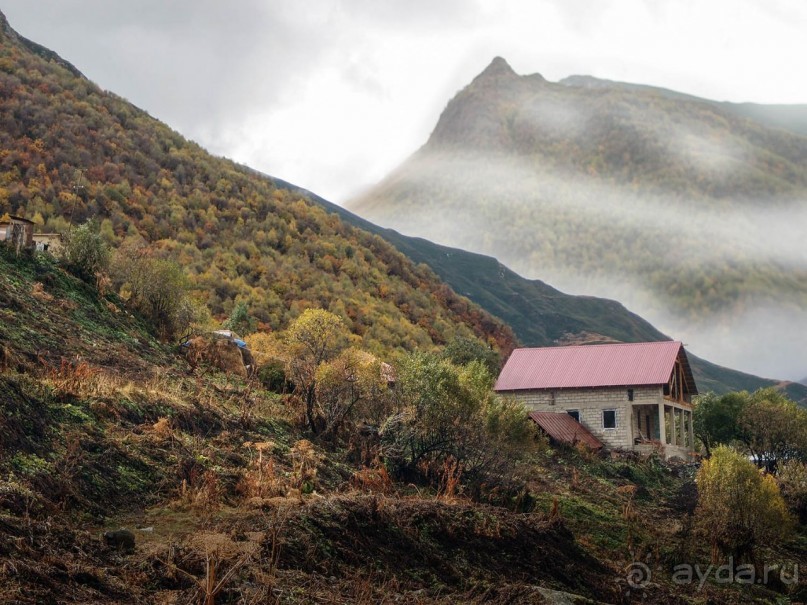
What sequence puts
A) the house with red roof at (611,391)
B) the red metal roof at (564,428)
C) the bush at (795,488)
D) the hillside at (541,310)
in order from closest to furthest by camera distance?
the bush at (795,488)
the red metal roof at (564,428)
the house with red roof at (611,391)
the hillside at (541,310)

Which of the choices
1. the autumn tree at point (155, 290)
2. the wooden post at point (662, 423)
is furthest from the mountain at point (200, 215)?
the wooden post at point (662, 423)

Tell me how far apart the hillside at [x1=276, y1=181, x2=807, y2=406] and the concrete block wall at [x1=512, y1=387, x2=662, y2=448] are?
53.2m

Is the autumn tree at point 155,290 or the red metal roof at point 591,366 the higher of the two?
the autumn tree at point 155,290

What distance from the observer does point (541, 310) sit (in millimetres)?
104688

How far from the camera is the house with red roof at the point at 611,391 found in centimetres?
3656

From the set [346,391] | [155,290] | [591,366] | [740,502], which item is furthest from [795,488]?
[155,290]

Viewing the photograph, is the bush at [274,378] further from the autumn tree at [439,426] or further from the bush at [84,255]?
the bush at [84,255]

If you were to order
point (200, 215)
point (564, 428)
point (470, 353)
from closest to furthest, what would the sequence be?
1. point (564, 428)
2. point (470, 353)
3. point (200, 215)

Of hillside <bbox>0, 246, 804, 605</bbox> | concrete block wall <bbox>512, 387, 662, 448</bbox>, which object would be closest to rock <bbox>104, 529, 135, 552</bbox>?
hillside <bbox>0, 246, 804, 605</bbox>

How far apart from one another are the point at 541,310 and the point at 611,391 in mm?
67883

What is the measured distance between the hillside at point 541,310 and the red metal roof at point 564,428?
5473cm

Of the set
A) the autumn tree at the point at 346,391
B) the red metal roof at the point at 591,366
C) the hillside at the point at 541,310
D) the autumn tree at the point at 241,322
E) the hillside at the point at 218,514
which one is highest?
the hillside at the point at 541,310

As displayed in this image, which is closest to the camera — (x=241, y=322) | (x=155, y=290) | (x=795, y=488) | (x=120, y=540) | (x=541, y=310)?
(x=120, y=540)

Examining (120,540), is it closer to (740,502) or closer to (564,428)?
(740,502)
